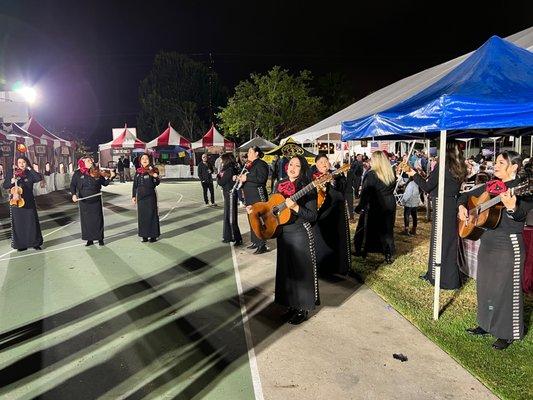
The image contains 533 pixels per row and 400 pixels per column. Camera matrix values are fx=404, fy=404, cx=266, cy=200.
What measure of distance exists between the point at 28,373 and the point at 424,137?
8.07 metres

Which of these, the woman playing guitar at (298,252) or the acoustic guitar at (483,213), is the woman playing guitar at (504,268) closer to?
the acoustic guitar at (483,213)

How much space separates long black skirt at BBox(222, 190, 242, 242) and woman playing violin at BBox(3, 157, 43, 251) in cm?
392

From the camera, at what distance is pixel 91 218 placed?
8711 millimetres

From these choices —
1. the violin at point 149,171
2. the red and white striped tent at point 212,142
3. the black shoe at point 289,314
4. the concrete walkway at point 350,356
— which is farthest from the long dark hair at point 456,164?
the red and white striped tent at point 212,142

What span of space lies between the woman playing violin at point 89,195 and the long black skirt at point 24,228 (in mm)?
914

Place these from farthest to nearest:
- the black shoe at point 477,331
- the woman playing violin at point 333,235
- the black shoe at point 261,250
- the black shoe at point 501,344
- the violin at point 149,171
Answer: the violin at point 149,171, the black shoe at point 261,250, the woman playing violin at point 333,235, the black shoe at point 477,331, the black shoe at point 501,344

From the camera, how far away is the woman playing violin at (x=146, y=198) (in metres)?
9.00

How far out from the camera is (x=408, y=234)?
9438mm

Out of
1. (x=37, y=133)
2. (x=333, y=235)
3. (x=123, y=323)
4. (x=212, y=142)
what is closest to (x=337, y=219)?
(x=333, y=235)

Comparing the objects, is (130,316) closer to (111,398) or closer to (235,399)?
(111,398)

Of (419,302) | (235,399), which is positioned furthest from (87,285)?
(419,302)

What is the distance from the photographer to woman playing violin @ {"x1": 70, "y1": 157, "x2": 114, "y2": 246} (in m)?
8.61

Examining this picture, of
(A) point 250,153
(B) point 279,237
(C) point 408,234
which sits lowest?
(C) point 408,234

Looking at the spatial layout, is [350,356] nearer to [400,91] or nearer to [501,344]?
[501,344]
